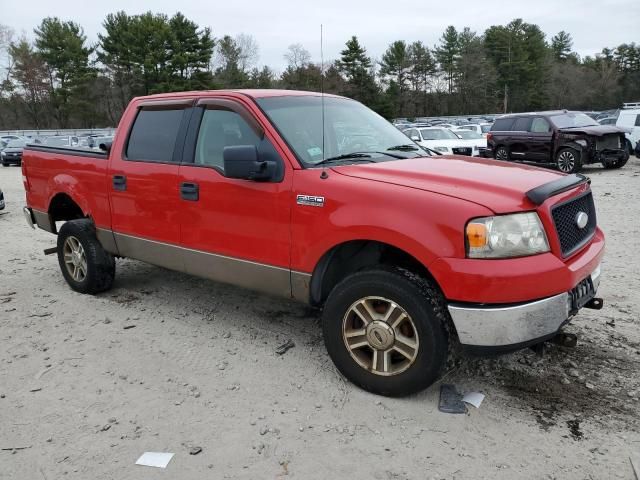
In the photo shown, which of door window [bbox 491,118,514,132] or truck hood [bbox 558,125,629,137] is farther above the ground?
door window [bbox 491,118,514,132]

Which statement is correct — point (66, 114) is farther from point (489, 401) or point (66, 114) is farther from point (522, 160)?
point (489, 401)

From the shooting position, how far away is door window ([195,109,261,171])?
4.09 meters

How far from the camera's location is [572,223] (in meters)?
3.39

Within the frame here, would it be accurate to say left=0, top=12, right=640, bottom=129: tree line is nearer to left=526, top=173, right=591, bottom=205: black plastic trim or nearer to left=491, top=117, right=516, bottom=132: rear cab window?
left=491, top=117, right=516, bottom=132: rear cab window

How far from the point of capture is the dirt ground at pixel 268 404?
2.82 meters

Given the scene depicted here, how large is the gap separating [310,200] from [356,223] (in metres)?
0.40

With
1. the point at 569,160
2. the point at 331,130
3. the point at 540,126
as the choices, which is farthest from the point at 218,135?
the point at 540,126

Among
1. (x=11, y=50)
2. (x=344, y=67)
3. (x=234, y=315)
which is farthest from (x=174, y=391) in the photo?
(x=11, y=50)

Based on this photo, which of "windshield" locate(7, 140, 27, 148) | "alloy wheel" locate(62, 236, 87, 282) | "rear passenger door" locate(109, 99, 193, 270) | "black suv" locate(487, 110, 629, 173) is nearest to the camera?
"rear passenger door" locate(109, 99, 193, 270)

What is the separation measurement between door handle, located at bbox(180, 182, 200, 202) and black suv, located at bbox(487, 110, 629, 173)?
14.2m

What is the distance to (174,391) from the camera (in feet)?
11.9

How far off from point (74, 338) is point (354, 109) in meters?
3.07

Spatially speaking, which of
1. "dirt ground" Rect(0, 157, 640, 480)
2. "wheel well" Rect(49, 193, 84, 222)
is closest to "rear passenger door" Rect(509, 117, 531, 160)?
"dirt ground" Rect(0, 157, 640, 480)

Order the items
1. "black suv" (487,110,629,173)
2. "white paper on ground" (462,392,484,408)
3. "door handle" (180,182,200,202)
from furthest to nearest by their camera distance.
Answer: "black suv" (487,110,629,173) → "door handle" (180,182,200,202) → "white paper on ground" (462,392,484,408)
